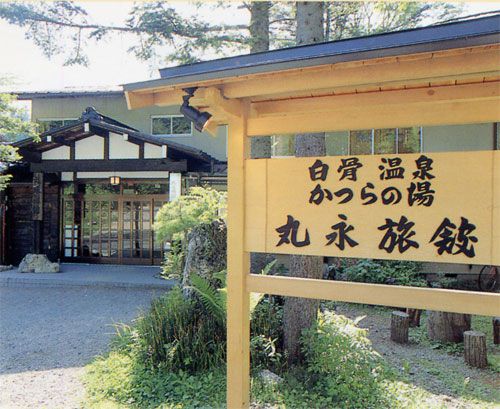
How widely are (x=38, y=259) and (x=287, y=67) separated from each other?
1190cm

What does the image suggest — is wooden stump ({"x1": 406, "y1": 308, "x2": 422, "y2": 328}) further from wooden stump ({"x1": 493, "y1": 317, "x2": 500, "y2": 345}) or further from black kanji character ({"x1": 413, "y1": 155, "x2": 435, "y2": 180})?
black kanji character ({"x1": 413, "y1": 155, "x2": 435, "y2": 180})

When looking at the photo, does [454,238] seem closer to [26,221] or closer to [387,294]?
[387,294]

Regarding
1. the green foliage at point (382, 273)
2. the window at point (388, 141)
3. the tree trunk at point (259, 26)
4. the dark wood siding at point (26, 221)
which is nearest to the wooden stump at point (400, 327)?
the green foliage at point (382, 273)

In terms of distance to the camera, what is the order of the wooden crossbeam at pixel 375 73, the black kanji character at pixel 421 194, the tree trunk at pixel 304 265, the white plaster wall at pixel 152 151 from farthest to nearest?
1. the white plaster wall at pixel 152 151
2. the tree trunk at pixel 304 265
3. the black kanji character at pixel 421 194
4. the wooden crossbeam at pixel 375 73

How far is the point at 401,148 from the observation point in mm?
12805

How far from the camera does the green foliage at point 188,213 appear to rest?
7445mm

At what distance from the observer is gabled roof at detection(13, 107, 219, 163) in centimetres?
1171

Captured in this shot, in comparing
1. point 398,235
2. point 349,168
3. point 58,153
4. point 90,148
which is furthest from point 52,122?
point 398,235

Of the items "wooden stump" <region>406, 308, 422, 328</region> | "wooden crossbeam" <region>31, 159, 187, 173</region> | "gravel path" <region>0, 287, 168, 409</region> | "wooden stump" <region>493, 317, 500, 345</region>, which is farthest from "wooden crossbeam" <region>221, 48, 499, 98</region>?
"wooden crossbeam" <region>31, 159, 187, 173</region>

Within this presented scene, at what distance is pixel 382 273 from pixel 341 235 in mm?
7681

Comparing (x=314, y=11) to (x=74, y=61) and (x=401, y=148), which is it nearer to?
(x=401, y=148)

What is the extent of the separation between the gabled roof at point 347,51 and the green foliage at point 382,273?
313 inches

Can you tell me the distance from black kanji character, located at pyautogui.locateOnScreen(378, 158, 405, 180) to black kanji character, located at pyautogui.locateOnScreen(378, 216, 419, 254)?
1.03 ft

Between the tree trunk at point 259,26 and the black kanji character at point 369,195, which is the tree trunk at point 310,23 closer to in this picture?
the tree trunk at point 259,26
